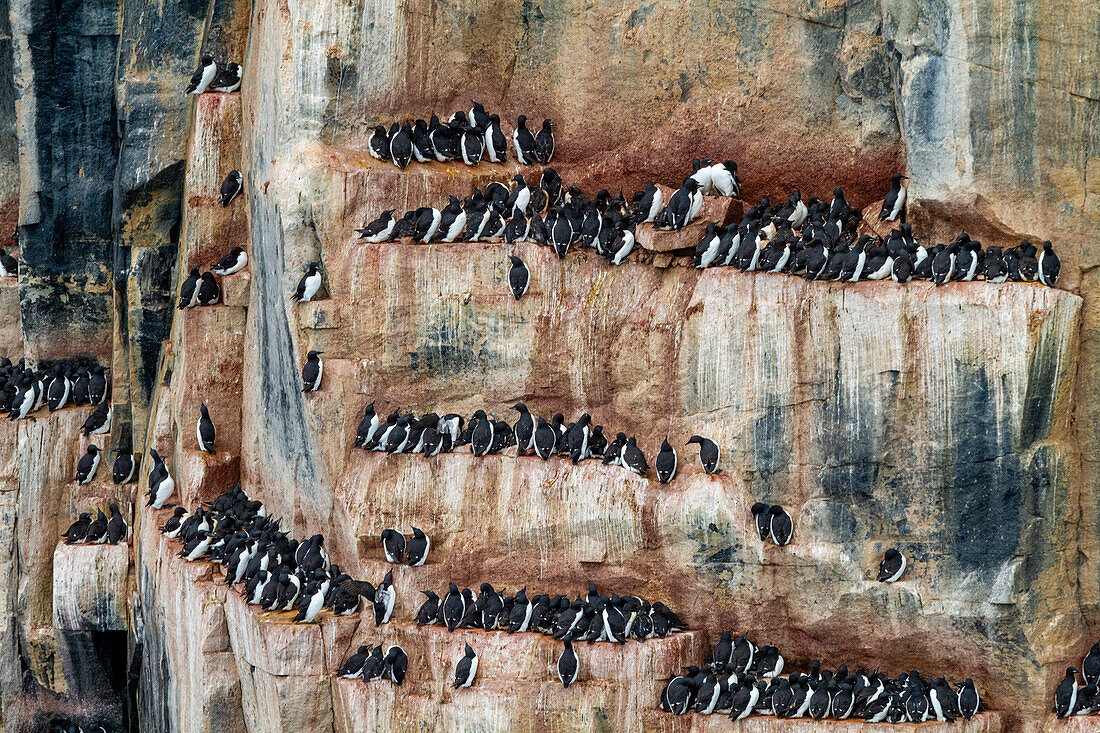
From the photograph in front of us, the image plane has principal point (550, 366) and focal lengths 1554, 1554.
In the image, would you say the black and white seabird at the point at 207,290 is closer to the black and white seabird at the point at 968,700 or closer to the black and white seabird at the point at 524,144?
the black and white seabird at the point at 524,144

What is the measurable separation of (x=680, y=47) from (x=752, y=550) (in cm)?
651

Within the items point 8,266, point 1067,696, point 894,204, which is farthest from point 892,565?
point 8,266

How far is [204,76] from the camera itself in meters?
21.0

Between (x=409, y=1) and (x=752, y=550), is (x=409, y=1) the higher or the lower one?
the higher one

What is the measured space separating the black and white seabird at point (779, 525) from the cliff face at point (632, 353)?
167 millimetres

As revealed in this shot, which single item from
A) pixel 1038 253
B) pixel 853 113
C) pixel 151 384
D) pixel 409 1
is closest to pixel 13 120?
pixel 151 384

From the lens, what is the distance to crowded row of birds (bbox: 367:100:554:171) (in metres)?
18.7

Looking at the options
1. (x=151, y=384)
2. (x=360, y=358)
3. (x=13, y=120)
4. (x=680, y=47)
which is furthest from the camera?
(x=13, y=120)

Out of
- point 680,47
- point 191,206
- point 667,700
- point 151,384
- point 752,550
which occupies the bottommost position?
point 667,700

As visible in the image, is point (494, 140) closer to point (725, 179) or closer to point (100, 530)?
point (725, 179)

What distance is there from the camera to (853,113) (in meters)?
19.0

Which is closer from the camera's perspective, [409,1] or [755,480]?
[755,480]

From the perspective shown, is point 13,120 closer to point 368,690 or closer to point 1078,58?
point 368,690

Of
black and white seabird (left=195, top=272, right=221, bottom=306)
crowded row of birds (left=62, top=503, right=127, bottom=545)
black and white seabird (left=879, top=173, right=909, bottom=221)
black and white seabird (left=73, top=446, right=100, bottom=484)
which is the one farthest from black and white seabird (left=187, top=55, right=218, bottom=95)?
black and white seabird (left=879, top=173, right=909, bottom=221)
